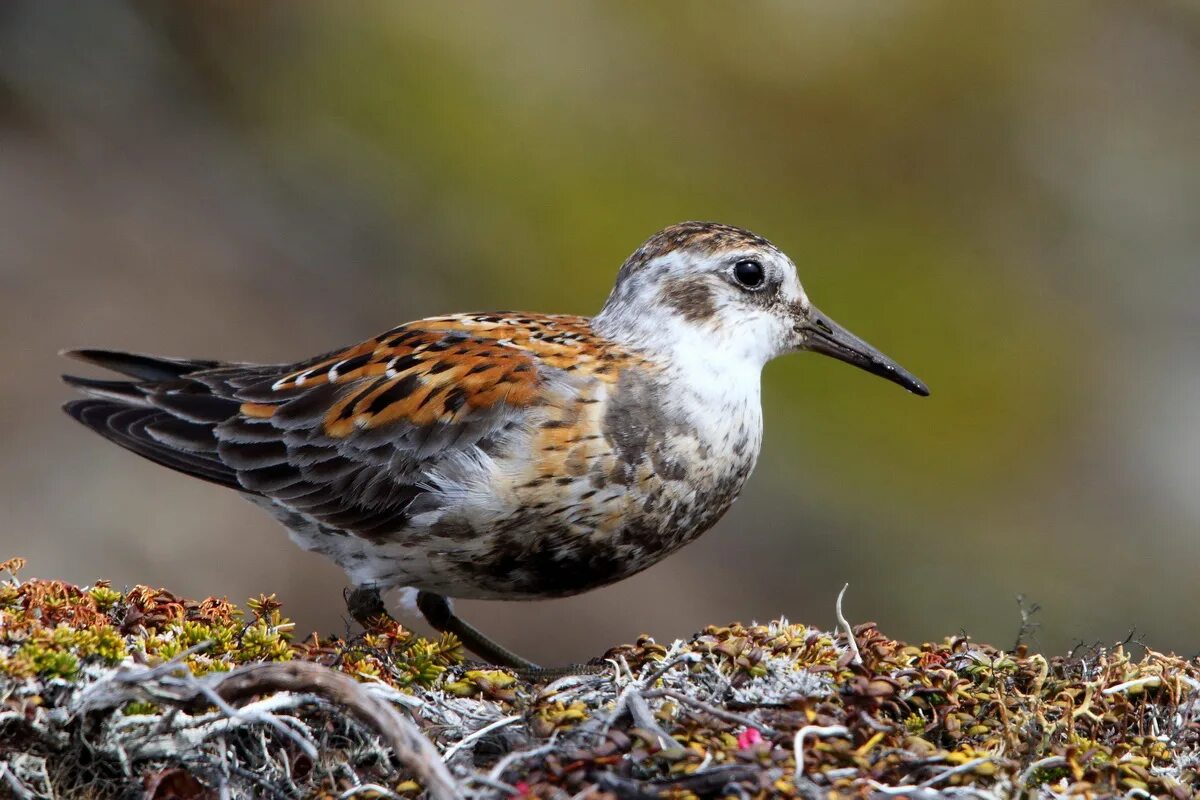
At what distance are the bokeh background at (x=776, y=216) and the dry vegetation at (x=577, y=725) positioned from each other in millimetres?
5933

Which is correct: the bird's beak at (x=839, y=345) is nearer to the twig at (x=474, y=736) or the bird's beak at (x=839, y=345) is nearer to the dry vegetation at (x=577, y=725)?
the dry vegetation at (x=577, y=725)

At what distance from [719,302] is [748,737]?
2.96 meters

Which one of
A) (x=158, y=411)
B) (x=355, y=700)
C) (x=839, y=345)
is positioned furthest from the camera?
(x=158, y=411)

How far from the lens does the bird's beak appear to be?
6.21 metres

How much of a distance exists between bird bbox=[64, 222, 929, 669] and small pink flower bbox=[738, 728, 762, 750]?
1.92 metres

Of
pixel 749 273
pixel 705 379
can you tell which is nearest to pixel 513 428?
pixel 705 379

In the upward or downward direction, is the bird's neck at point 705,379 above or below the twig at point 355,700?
above

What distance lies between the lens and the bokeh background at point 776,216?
35.2ft

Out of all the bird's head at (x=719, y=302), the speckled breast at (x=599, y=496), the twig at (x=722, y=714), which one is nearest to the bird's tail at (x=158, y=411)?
the speckled breast at (x=599, y=496)

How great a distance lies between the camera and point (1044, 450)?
11.2 metres

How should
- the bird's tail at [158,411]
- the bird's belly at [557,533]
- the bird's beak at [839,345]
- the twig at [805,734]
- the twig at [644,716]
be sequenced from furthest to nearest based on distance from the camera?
the bird's tail at [158,411]
the bird's beak at [839,345]
the bird's belly at [557,533]
the twig at [644,716]
the twig at [805,734]

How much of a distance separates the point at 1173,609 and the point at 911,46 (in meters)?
5.14

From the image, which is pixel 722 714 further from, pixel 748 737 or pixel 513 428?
pixel 513 428

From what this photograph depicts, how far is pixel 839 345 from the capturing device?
6.27 m
